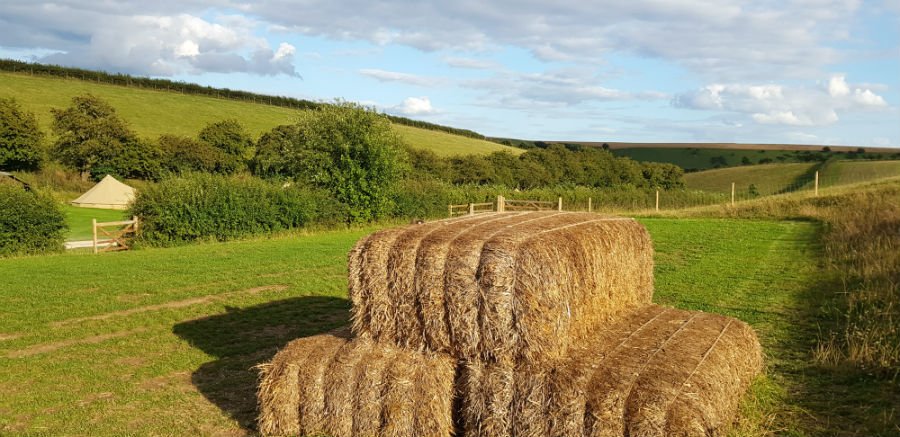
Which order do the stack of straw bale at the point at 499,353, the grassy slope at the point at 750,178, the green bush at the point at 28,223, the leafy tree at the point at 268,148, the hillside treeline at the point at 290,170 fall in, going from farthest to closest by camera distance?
the grassy slope at the point at 750,178 < the leafy tree at the point at 268,148 < the hillside treeline at the point at 290,170 < the green bush at the point at 28,223 < the stack of straw bale at the point at 499,353

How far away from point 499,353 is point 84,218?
4434 cm

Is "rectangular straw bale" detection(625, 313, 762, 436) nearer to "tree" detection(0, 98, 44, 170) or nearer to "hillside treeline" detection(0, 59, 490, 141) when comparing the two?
"tree" detection(0, 98, 44, 170)

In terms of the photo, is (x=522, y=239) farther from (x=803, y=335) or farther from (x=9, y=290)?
(x=9, y=290)

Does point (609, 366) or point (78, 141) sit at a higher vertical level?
point (78, 141)

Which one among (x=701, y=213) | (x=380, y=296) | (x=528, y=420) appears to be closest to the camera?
(x=528, y=420)

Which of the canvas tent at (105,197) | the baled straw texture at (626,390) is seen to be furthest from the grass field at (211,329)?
the canvas tent at (105,197)

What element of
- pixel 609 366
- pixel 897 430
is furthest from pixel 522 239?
pixel 897 430

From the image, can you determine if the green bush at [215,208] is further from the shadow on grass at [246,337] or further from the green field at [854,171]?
the green field at [854,171]

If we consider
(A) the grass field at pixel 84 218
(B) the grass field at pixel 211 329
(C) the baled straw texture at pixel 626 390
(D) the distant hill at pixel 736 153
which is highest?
(D) the distant hill at pixel 736 153

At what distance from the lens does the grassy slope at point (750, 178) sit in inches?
2712

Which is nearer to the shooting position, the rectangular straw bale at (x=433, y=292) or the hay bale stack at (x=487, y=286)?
the hay bale stack at (x=487, y=286)

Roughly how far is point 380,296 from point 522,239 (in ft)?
4.88

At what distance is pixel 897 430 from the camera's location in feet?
17.9

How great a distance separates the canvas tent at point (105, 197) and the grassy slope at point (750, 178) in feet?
195
